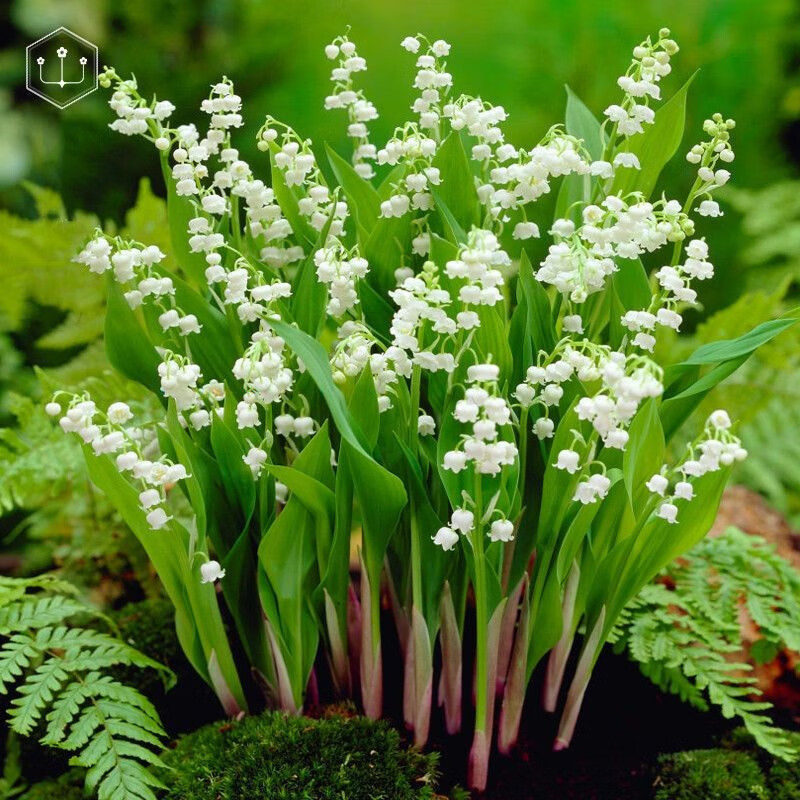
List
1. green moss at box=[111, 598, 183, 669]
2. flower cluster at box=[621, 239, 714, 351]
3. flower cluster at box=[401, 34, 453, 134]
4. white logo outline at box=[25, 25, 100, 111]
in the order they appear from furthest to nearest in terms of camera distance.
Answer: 1. white logo outline at box=[25, 25, 100, 111]
2. green moss at box=[111, 598, 183, 669]
3. flower cluster at box=[401, 34, 453, 134]
4. flower cluster at box=[621, 239, 714, 351]

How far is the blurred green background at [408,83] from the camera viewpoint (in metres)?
2.27

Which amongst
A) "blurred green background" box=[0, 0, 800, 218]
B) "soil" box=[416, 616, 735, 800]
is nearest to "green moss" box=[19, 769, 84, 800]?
"soil" box=[416, 616, 735, 800]

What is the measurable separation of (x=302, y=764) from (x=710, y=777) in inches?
17.3

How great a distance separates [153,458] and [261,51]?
1702 millimetres

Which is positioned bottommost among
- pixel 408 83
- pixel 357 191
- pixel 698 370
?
pixel 698 370

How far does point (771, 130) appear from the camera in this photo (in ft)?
8.26

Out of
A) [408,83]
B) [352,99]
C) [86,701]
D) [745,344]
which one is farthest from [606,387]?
[408,83]

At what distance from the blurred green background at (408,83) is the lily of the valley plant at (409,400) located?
119 centimetres

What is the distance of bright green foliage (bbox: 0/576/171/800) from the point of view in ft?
2.84

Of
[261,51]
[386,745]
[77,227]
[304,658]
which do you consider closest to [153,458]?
[304,658]

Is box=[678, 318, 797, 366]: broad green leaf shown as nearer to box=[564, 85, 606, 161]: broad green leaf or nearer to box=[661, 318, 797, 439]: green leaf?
box=[661, 318, 797, 439]: green leaf

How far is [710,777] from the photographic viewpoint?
101 centimetres

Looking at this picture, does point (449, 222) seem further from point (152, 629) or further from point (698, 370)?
Answer: point (152, 629)

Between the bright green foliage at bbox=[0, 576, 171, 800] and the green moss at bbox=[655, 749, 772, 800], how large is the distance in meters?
0.53
